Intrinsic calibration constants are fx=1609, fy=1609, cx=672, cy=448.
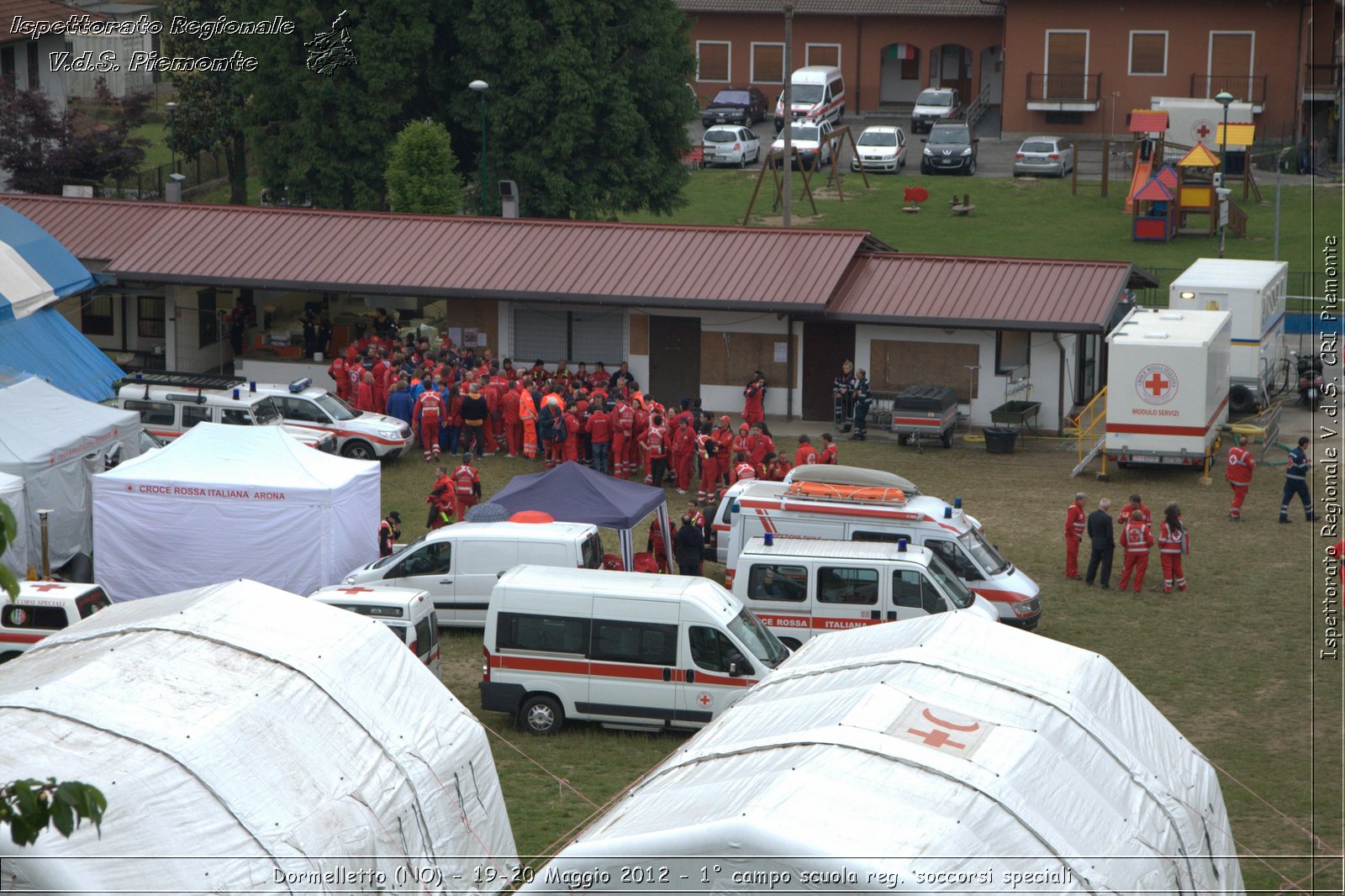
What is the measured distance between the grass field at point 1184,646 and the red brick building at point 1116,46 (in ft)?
102

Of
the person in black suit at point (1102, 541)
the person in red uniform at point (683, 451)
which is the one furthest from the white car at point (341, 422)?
the person in black suit at point (1102, 541)

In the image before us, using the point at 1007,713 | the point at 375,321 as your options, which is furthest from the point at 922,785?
the point at 375,321

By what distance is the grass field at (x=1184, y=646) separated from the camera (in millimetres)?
15469

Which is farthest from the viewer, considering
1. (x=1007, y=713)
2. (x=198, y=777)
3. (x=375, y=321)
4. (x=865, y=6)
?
(x=865, y=6)

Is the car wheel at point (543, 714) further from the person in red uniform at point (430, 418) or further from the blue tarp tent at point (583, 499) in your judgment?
the person in red uniform at point (430, 418)

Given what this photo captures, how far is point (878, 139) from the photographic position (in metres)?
54.3

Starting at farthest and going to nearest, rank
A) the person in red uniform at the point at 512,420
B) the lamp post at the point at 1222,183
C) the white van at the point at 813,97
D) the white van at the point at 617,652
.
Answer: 1. the white van at the point at 813,97
2. the lamp post at the point at 1222,183
3. the person in red uniform at the point at 512,420
4. the white van at the point at 617,652

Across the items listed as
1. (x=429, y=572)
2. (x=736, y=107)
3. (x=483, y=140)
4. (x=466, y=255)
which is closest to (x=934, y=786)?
(x=429, y=572)

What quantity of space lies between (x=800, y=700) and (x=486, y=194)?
30.9 meters

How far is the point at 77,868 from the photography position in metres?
10.4

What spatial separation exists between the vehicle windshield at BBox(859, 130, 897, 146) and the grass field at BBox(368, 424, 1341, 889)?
26.3 metres

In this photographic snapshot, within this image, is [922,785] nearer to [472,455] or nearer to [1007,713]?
[1007,713]

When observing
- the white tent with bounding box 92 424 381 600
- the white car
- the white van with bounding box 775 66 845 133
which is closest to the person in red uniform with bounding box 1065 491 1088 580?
the white tent with bounding box 92 424 381 600

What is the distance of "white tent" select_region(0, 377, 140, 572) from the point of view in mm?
21875
